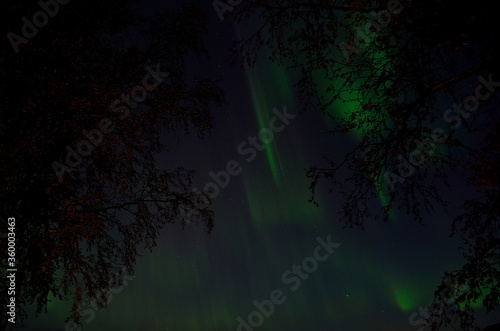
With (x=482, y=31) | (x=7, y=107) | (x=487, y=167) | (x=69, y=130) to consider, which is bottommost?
(x=487, y=167)

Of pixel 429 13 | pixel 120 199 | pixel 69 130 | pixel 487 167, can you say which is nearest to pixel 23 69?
pixel 69 130

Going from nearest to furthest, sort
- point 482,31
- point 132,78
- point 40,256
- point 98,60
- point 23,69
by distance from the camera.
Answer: point 482,31, point 40,256, point 23,69, point 98,60, point 132,78

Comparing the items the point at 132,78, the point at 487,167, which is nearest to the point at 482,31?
the point at 487,167

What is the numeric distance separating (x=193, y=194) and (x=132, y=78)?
2.92 meters

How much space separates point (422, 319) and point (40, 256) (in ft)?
21.3

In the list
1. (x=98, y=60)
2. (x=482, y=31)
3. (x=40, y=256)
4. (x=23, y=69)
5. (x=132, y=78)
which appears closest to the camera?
(x=482, y=31)

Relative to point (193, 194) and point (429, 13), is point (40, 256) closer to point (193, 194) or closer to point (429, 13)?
point (193, 194)

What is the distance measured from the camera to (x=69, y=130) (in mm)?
5820

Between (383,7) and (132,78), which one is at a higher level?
(132,78)

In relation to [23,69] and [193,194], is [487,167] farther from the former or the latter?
[23,69]

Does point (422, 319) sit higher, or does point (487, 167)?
point (487, 167)

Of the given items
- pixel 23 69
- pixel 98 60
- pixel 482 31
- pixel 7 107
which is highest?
pixel 98 60

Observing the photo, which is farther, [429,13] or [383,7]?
[383,7]

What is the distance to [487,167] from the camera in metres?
5.16
